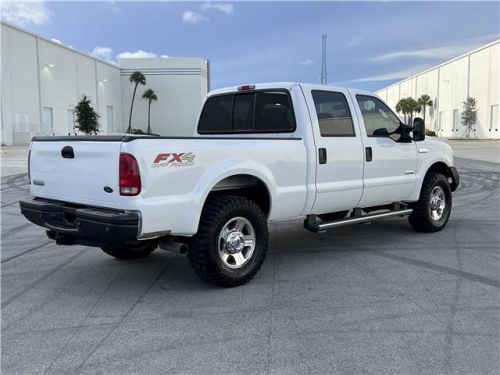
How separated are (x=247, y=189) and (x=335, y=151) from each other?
118 cm

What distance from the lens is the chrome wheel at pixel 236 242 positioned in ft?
15.9

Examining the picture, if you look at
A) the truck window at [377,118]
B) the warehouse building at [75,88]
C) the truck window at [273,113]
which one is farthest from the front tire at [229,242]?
the warehouse building at [75,88]

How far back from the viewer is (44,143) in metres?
4.87

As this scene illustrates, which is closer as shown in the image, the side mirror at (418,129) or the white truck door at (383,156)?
the white truck door at (383,156)

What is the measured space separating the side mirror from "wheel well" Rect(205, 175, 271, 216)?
8.37 ft

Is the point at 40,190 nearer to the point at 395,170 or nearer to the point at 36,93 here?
the point at 395,170

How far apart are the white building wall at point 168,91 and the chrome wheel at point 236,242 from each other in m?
66.8

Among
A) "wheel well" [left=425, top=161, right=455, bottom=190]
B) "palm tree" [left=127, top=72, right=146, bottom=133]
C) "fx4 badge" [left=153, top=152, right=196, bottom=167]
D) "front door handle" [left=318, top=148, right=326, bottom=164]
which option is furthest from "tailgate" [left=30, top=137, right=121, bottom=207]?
"palm tree" [left=127, top=72, right=146, bottom=133]

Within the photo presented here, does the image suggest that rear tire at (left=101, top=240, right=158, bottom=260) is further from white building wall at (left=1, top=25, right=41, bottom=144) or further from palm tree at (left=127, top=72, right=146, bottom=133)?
palm tree at (left=127, top=72, right=146, bottom=133)

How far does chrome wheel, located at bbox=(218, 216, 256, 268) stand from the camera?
4.84m

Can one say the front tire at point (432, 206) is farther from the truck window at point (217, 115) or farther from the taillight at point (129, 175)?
the taillight at point (129, 175)

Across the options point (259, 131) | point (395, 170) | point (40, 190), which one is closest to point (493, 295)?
point (395, 170)

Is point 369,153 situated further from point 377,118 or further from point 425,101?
point 425,101

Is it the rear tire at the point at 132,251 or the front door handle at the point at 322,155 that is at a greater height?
the front door handle at the point at 322,155
